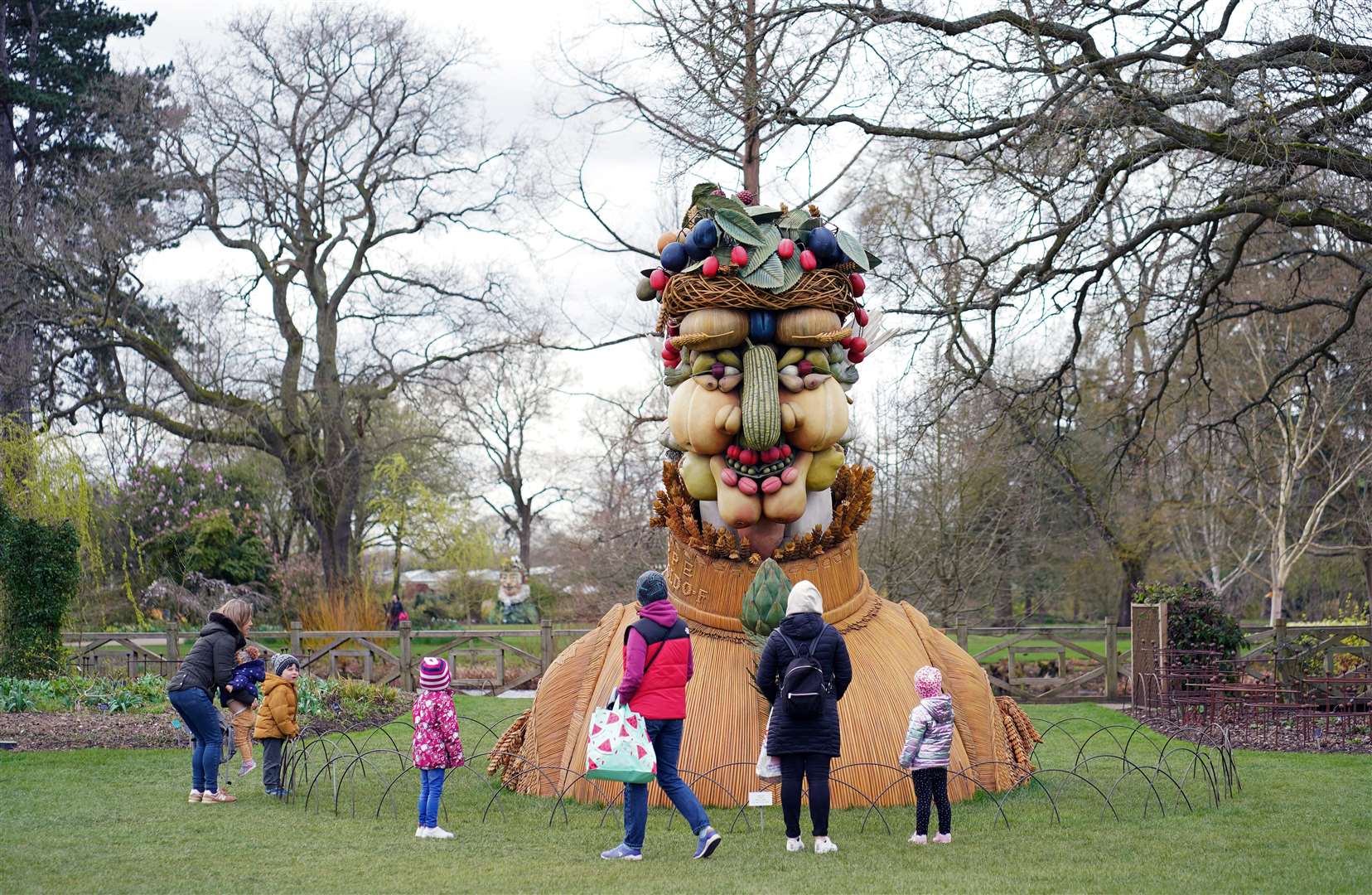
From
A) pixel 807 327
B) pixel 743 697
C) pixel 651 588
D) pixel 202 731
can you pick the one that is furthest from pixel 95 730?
pixel 807 327

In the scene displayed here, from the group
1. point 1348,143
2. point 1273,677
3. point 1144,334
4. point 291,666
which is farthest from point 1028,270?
point 1144,334

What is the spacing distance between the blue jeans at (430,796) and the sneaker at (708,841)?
1597mm

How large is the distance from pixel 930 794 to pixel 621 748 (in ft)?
5.89

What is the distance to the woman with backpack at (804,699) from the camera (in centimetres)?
664

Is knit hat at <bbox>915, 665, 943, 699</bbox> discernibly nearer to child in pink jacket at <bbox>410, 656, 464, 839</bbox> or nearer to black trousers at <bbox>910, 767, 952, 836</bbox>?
black trousers at <bbox>910, 767, 952, 836</bbox>

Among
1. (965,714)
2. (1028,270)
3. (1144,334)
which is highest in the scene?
(1144,334)

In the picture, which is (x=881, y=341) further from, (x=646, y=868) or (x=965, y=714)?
(x=646, y=868)

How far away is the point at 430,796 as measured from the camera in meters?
7.42

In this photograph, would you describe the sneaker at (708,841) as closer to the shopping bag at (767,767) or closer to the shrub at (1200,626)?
the shopping bag at (767,767)

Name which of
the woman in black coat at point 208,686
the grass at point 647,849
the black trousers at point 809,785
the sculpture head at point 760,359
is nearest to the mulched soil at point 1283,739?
the grass at point 647,849

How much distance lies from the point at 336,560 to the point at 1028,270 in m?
16.6

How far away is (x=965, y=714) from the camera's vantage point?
28.0ft

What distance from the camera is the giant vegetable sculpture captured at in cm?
797

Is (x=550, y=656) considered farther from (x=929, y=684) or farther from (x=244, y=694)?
(x=929, y=684)
